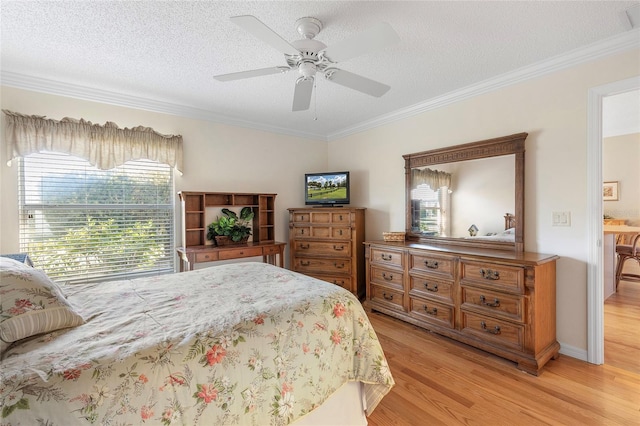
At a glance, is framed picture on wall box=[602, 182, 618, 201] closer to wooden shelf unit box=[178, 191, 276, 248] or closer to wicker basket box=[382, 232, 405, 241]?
wicker basket box=[382, 232, 405, 241]

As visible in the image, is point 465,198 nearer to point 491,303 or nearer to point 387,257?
point 387,257

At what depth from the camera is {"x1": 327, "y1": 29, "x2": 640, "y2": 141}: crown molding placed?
217 cm

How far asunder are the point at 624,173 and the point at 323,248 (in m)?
5.68

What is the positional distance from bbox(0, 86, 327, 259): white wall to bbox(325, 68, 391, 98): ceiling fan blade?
7.57ft

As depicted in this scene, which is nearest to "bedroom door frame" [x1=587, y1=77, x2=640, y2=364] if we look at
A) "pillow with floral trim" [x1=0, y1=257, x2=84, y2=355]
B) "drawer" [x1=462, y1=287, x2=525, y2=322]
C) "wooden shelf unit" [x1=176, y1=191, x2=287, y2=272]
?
"drawer" [x1=462, y1=287, x2=525, y2=322]


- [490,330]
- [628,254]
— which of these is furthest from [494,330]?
[628,254]

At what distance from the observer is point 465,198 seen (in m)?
3.17

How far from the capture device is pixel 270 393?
1215mm

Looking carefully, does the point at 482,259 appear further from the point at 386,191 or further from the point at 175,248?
A: the point at 175,248

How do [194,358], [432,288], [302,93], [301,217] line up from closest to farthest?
[194,358] → [302,93] → [432,288] → [301,217]

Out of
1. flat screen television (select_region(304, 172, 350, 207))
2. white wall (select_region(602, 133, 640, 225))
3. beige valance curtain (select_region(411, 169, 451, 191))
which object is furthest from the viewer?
white wall (select_region(602, 133, 640, 225))

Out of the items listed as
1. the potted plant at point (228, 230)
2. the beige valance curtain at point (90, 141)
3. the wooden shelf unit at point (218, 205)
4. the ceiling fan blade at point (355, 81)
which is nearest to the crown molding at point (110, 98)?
the beige valance curtain at point (90, 141)

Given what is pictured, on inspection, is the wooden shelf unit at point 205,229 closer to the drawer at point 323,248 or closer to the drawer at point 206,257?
the drawer at point 206,257

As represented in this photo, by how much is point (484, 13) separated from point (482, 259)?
1.84 m
